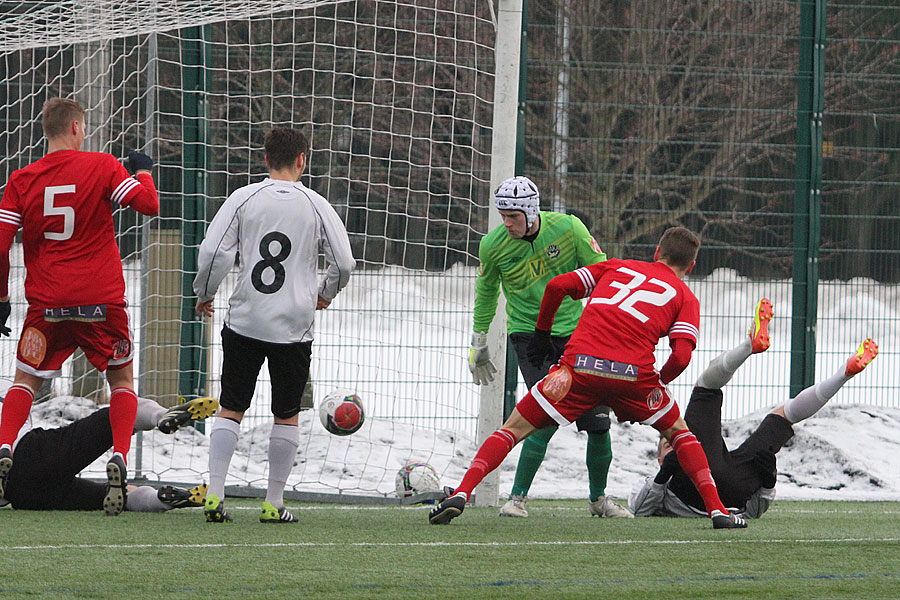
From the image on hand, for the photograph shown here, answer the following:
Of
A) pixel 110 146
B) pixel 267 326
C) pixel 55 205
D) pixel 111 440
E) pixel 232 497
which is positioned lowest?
pixel 232 497

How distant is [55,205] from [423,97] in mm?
2948

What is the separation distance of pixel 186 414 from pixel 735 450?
2.62 m

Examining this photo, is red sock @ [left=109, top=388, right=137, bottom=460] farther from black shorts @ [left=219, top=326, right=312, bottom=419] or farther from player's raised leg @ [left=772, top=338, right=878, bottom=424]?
player's raised leg @ [left=772, top=338, right=878, bottom=424]

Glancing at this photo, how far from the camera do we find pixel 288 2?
281 inches

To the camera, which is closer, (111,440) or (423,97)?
(111,440)

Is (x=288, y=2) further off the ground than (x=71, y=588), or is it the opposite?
(x=288, y=2)

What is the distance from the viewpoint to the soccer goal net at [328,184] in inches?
311

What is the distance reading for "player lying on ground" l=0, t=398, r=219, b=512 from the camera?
5.40 m

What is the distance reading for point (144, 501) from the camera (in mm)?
5492

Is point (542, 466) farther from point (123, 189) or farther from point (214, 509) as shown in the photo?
point (123, 189)

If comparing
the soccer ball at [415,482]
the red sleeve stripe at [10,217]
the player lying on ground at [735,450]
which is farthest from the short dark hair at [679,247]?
the red sleeve stripe at [10,217]

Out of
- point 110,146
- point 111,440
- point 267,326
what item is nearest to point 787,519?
point 267,326

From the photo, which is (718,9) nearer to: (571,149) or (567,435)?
(571,149)

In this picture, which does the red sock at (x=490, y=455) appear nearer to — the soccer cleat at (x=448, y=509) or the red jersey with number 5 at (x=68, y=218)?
the soccer cleat at (x=448, y=509)
